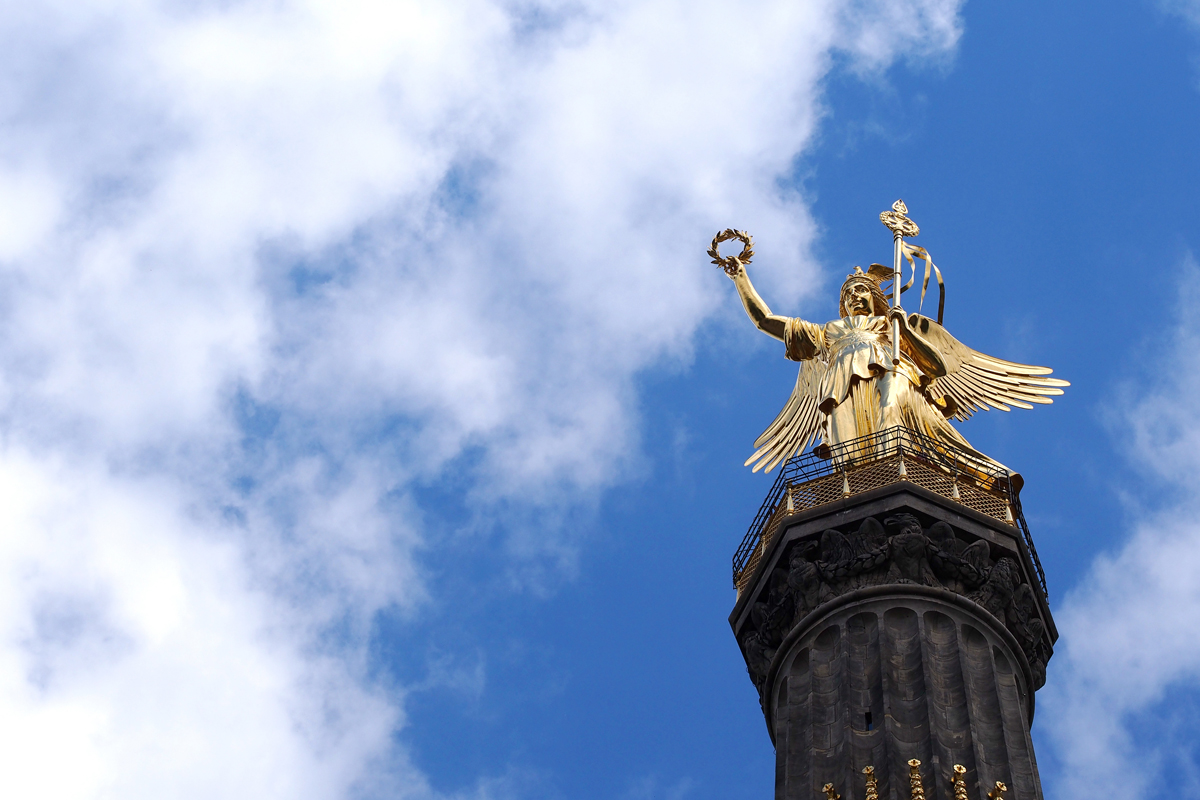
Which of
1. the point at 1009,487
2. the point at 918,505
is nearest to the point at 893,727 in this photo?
the point at 918,505

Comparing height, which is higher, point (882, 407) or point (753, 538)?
point (882, 407)

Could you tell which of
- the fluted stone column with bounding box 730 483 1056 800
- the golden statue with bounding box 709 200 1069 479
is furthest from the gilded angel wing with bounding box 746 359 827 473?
the fluted stone column with bounding box 730 483 1056 800

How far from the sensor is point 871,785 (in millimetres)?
28641

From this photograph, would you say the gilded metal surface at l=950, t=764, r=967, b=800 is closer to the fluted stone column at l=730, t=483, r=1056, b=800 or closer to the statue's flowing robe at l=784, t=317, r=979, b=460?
the fluted stone column at l=730, t=483, r=1056, b=800

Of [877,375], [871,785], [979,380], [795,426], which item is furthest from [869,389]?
[871,785]

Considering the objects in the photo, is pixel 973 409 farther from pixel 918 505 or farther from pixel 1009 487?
pixel 918 505

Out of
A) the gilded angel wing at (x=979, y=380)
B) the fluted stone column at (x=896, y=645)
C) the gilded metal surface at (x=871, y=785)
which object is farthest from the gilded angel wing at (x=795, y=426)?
the gilded metal surface at (x=871, y=785)

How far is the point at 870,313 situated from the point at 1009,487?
262 inches

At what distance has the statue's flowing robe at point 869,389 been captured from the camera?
37625 millimetres

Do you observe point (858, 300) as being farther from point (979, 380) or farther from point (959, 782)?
point (959, 782)

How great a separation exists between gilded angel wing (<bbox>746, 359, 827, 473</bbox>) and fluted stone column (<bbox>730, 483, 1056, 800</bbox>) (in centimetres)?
476

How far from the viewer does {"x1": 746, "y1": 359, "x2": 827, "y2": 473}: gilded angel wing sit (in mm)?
39281

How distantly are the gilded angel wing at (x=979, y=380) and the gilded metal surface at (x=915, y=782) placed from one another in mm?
13421

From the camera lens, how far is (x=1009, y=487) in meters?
36.1
